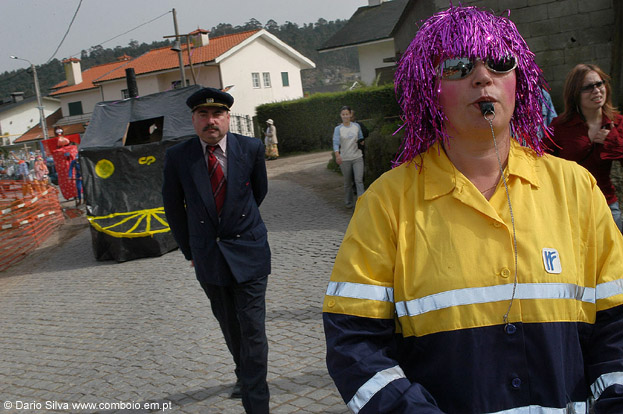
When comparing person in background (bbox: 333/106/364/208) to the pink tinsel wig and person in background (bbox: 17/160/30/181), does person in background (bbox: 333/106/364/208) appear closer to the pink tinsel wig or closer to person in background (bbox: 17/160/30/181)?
the pink tinsel wig

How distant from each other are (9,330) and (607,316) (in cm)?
700

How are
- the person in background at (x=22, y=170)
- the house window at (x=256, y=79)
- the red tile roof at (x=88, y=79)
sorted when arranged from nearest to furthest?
the person in background at (x=22, y=170) < the house window at (x=256, y=79) < the red tile roof at (x=88, y=79)

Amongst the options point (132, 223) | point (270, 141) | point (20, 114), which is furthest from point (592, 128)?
point (20, 114)

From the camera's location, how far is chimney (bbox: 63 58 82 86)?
181 feet

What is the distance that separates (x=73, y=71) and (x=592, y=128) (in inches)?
2244

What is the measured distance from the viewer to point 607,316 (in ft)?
5.85

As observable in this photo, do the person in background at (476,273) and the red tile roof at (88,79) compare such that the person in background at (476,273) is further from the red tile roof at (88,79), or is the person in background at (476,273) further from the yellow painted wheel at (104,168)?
the red tile roof at (88,79)

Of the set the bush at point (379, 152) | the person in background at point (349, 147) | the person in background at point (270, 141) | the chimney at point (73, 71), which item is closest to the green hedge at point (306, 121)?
the person in background at point (270, 141)

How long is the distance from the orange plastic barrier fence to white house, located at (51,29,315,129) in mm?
25443

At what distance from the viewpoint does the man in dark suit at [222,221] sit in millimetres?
4059

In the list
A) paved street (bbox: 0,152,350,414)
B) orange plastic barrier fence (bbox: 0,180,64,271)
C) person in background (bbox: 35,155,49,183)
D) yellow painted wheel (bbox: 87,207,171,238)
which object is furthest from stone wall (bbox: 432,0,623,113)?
person in background (bbox: 35,155,49,183)

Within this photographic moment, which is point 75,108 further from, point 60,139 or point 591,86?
point 591,86

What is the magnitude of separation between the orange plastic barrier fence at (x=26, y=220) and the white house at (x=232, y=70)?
25443 millimetres

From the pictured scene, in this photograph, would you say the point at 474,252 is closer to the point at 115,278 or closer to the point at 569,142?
the point at 569,142
